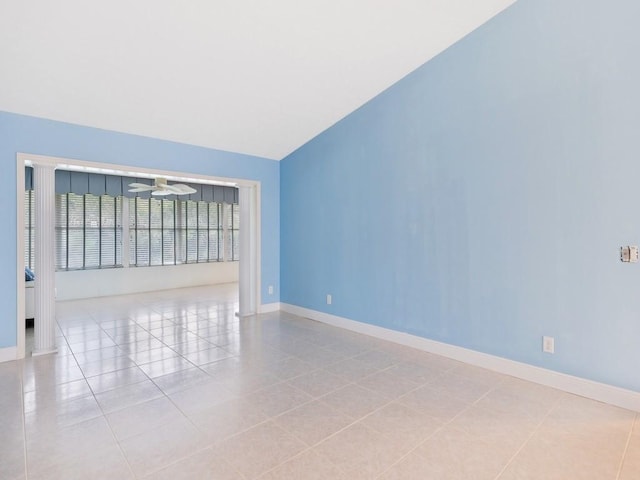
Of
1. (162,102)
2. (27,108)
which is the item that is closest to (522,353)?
(162,102)

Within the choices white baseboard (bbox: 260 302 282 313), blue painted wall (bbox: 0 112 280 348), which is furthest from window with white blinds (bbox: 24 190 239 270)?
white baseboard (bbox: 260 302 282 313)

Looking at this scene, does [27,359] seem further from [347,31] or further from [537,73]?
[537,73]

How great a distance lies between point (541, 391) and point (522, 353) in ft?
1.11

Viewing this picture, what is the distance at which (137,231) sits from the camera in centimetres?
793

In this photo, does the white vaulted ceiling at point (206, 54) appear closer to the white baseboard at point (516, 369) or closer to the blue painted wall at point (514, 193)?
the blue painted wall at point (514, 193)

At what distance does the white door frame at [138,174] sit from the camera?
3.52m

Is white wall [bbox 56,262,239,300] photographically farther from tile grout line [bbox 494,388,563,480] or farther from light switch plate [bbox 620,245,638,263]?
light switch plate [bbox 620,245,638,263]

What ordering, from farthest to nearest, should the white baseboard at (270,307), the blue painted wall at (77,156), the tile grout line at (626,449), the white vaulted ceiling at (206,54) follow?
the white baseboard at (270,307) < the blue painted wall at (77,156) < the white vaulted ceiling at (206,54) < the tile grout line at (626,449)

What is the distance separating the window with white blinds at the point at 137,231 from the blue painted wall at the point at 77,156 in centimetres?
342

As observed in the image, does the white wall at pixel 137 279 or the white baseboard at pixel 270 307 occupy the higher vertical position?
the white wall at pixel 137 279

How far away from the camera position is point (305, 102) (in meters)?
4.13

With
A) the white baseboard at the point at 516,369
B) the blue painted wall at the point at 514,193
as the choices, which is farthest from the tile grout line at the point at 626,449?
the blue painted wall at the point at 514,193

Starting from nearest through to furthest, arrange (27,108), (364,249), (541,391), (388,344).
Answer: (541,391), (27,108), (388,344), (364,249)

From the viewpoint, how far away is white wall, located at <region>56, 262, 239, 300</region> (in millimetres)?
6898
